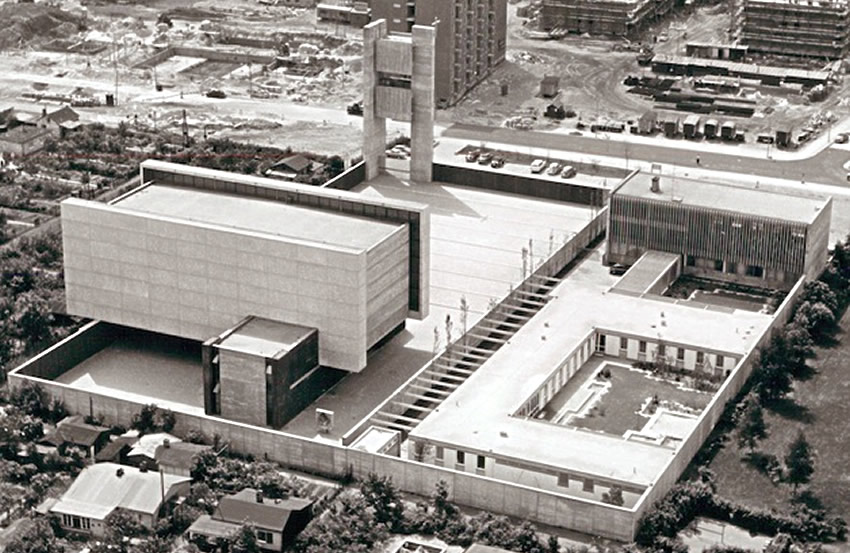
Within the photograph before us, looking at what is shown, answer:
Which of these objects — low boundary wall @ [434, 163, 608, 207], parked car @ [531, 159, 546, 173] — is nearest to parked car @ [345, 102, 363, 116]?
parked car @ [531, 159, 546, 173]

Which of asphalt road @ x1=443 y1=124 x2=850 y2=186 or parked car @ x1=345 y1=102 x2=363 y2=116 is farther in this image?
parked car @ x1=345 y1=102 x2=363 y2=116

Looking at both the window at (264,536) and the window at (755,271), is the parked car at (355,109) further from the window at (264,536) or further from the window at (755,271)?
the window at (264,536)

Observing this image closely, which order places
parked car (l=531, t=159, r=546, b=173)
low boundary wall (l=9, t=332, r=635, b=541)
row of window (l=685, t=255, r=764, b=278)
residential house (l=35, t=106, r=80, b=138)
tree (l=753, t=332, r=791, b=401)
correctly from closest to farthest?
1. low boundary wall (l=9, t=332, r=635, b=541)
2. tree (l=753, t=332, r=791, b=401)
3. row of window (l=685, t=255, r=764, b=278)
4. parked car (l=531, t=159, r=546, b=173)
5. residential house (l=35, t=106, r=80, b=138)

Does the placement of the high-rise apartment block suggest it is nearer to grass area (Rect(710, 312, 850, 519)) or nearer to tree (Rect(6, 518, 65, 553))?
grass area (Rect(710, 312, 850, 519))

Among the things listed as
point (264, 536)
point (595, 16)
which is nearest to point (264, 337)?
point (264, 536)

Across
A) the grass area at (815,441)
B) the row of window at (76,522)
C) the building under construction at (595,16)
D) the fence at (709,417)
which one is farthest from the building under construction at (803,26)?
the row of window at (76,522)
